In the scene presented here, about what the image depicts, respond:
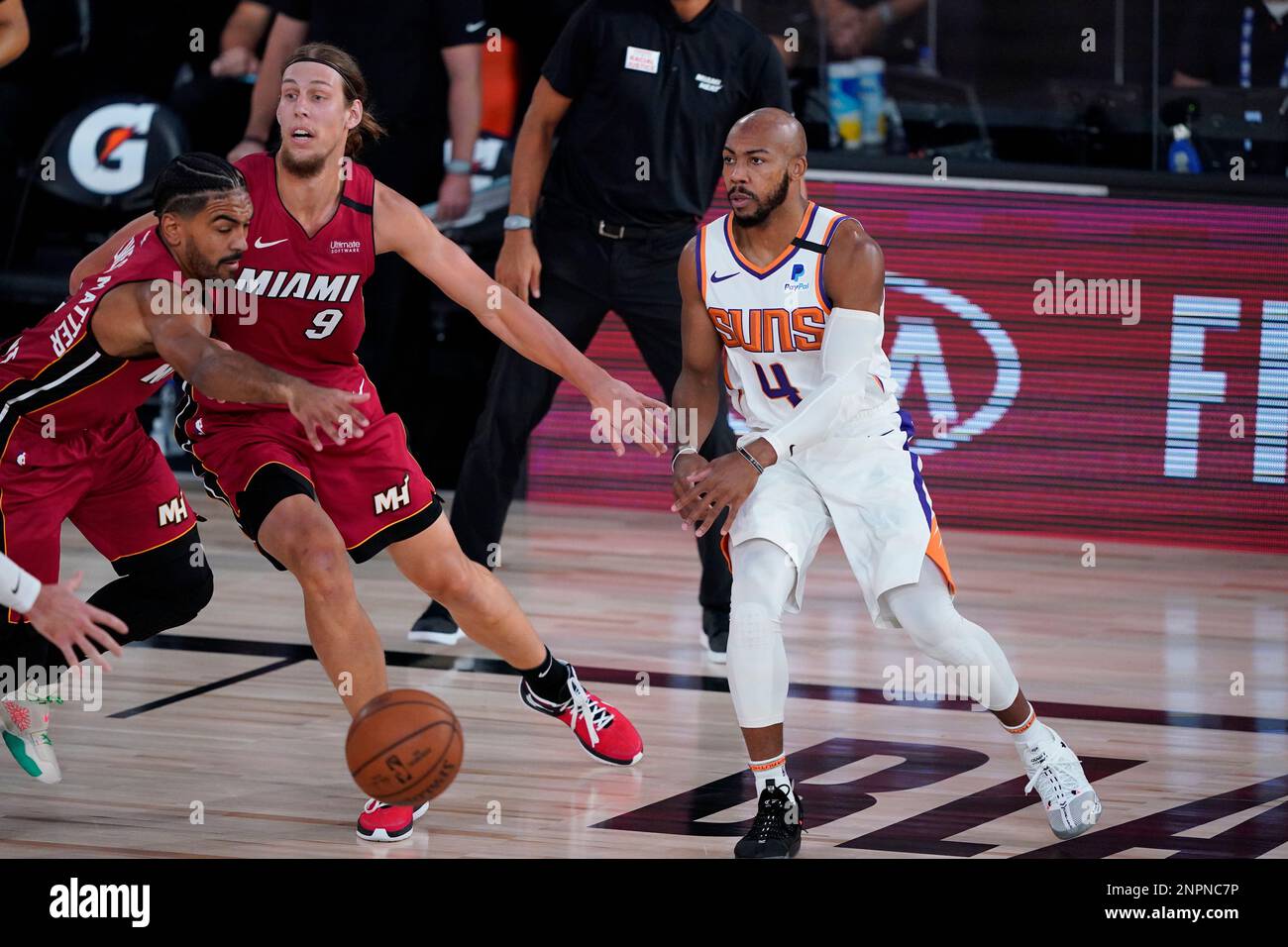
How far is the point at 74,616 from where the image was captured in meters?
3.89

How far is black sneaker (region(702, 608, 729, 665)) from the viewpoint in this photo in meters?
6.38

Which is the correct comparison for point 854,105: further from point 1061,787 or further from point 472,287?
point 1061,787

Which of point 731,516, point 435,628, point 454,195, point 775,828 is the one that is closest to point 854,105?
point 454,195

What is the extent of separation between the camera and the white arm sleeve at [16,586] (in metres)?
4.01

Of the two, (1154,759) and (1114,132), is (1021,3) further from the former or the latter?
(1154,759)

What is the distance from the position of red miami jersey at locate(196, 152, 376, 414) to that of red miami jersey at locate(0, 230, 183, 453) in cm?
20

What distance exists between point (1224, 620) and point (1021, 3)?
3175 mm

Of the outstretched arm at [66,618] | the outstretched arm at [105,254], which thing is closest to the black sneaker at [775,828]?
the outstretched arm at [66,618]

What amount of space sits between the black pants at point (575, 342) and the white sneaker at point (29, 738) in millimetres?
1783

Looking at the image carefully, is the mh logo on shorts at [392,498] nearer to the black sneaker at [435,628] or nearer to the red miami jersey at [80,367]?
the red miami jersey at [80,367]

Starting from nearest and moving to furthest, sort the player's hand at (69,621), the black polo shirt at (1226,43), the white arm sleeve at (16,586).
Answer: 1. the player's hand at (69,621)
2. the white arm sleeve at (16,586)
3. the black polo shirt at (1226,43)

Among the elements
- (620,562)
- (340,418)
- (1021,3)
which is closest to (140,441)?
(340,418)

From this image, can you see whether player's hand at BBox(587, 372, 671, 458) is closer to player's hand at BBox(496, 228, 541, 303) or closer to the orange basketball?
the orange basketball

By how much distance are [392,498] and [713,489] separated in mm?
821
